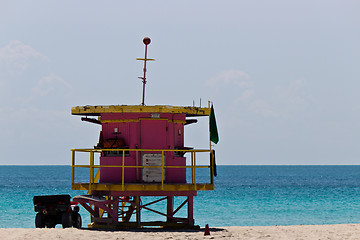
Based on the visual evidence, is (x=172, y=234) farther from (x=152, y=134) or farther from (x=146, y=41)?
(x=146, y=41)

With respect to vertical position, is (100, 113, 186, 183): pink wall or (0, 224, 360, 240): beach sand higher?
(100, 113, 186, 183): pink wall

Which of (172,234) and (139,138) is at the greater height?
(139,138)

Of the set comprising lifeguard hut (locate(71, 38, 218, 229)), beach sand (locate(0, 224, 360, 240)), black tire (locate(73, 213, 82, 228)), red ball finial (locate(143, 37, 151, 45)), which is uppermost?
red ball finial (locate(143, 37, 151, 45))

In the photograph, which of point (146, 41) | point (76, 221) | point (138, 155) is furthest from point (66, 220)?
point (146, 41)

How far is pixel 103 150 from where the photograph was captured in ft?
66.1

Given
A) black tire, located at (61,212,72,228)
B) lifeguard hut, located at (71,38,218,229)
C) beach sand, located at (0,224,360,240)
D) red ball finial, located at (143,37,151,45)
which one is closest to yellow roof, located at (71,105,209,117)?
lifeguard hut, located at (71,38,218,229)

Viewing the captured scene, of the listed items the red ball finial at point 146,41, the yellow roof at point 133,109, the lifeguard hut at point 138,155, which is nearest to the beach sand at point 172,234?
the lifeguard hut at point 138,155

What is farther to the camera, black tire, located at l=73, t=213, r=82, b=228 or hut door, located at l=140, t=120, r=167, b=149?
black tire, located at l=73, t=213, r=82, b=228

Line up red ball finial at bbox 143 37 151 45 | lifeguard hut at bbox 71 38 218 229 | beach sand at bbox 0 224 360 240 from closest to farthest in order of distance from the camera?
1. beach sand at bbox 0 224 360 240
2. lifeguard hut at bbox 71 38 218 229
3. red ball finial at bbox 143 37 151 45

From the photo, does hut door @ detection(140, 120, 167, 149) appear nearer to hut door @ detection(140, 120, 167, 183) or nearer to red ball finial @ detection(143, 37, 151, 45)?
hut door @ detection(140, 120, 167, 183)

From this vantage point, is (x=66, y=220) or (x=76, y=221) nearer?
(x=66, y=220)

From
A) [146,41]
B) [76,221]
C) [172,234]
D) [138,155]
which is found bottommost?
[172,234]

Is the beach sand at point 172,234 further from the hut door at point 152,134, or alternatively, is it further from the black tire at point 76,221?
the hut door at point 152,134

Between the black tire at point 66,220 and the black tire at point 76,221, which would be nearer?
the black tire at point 66,220
